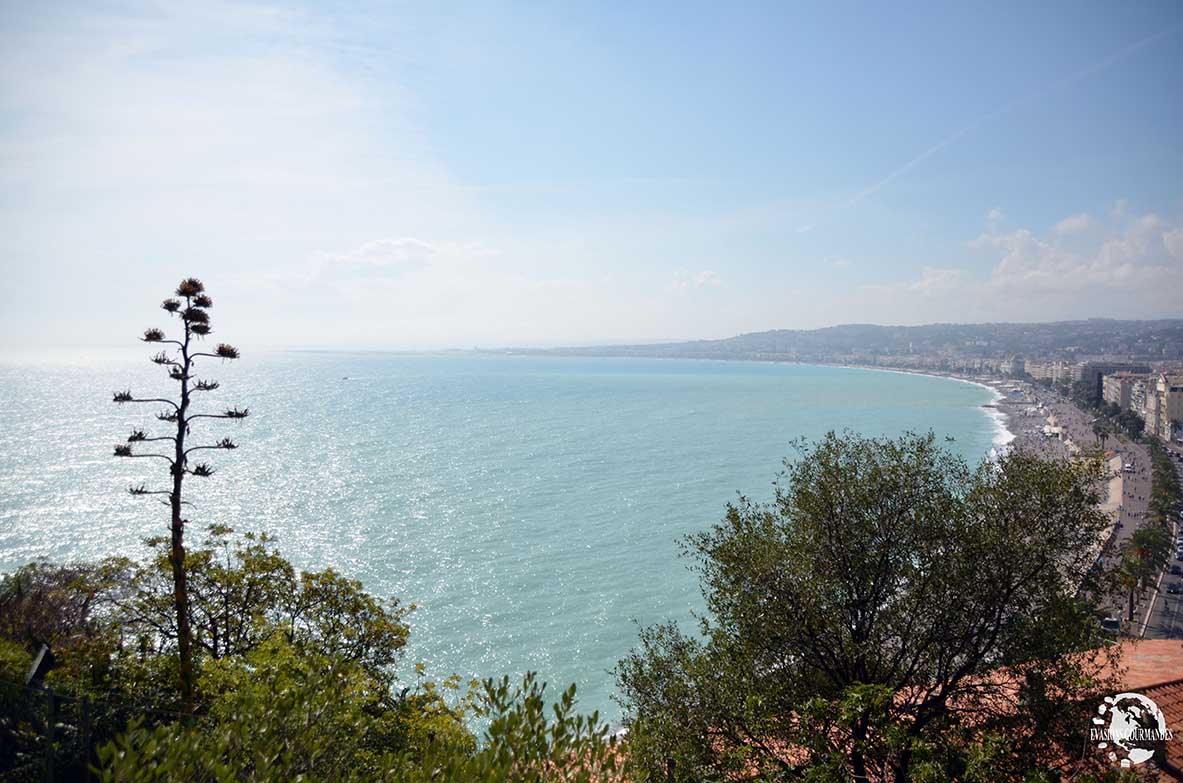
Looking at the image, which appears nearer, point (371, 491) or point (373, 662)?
point (373, 662)

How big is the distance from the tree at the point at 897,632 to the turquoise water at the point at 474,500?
1883 centimetres

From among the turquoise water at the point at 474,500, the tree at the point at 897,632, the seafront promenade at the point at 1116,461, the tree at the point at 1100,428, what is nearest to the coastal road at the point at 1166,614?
the seafront promenade at the point at 1116,461

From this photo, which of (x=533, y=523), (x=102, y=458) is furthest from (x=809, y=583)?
(x=102, y=458)

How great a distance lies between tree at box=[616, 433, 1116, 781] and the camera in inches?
397

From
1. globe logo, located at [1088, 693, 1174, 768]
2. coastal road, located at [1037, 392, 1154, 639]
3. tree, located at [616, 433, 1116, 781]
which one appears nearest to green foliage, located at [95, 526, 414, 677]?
tree, located at [616, 433, 1116, 781]

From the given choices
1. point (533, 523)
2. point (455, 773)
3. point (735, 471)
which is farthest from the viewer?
point (735, 471)

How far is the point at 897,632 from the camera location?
11.8 metres

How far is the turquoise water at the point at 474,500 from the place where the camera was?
36438mm

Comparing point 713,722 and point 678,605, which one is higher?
point 713,722

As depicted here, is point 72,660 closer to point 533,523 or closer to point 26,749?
point 26,749

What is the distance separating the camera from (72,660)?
1434 cm

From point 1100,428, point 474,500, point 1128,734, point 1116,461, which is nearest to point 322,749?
point 1128,734

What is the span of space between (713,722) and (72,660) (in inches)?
536

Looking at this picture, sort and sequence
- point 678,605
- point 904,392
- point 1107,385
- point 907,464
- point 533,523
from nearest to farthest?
point 907,464 → point 678,605 → point 533,523 → point 1107,385 → point 904,392
